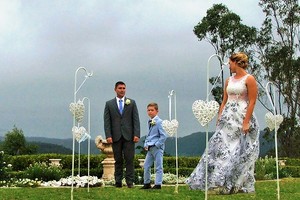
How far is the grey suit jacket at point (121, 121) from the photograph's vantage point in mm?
9992

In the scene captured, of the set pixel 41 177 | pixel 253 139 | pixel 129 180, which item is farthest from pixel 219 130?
pixel 41 177

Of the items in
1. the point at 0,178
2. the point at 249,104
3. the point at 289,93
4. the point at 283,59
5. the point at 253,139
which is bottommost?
the point at 0,178

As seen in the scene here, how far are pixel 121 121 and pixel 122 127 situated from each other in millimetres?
122

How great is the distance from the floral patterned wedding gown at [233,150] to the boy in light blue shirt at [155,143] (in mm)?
1128

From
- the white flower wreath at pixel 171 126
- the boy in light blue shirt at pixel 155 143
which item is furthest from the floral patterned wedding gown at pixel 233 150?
the white flower wreath at pixel 171 126

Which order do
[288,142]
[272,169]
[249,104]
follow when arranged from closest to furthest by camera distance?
[249,104], [272,169], [288,142]

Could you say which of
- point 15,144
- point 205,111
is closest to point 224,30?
point 15,144

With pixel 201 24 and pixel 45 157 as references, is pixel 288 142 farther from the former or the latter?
pixel 45 157

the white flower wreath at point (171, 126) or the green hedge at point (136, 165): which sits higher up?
the white flower wreath at point (171, 126)

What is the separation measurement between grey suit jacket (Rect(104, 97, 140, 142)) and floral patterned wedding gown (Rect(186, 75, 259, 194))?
175 centimetres

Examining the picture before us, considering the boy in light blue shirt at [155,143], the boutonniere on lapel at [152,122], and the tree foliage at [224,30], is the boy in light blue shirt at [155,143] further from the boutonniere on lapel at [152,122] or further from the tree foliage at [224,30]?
the tree foliage at [224,30]

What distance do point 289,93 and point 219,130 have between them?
23106 mm

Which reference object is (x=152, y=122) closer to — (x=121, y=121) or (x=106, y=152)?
(x=121, y=121)

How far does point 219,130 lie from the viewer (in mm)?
8836
